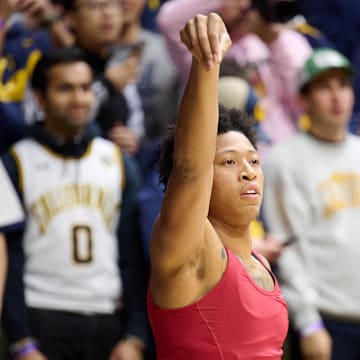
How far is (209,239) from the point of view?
233 centimetres

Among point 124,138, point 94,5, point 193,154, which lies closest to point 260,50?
point 94,5

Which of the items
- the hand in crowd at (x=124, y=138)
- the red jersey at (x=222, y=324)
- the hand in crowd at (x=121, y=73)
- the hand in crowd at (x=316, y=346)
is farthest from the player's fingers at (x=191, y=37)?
the hand in crowd at (x=121, y=73)

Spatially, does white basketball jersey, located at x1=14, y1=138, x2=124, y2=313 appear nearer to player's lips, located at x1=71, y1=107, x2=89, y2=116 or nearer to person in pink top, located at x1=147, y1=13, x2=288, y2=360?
player's lips, located at x1=71, y1=107, x2=89, y2=116

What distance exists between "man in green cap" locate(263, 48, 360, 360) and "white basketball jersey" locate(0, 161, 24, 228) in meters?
1.23

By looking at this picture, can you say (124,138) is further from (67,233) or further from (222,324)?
(222,324)

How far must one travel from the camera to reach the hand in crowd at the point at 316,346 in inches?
165

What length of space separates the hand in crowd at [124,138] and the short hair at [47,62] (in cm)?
47

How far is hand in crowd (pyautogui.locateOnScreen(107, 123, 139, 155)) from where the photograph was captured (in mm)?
4746

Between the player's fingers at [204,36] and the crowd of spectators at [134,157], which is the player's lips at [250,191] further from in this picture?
the crowd of spectators at [134,157]

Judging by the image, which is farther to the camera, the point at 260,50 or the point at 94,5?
the point at 260,50

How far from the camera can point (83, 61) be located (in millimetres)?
4477

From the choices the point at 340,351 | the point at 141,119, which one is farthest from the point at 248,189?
the point at 141,119

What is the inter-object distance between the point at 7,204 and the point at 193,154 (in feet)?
6.31

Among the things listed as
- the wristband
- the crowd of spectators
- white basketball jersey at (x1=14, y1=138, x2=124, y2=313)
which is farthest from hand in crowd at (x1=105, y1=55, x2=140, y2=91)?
the wristband
